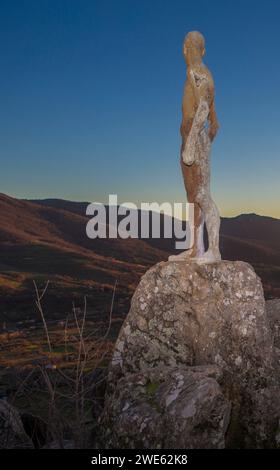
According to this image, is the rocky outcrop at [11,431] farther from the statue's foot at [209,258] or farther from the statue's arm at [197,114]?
the statue's arm at [197,114]

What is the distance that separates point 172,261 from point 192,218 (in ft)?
2.72

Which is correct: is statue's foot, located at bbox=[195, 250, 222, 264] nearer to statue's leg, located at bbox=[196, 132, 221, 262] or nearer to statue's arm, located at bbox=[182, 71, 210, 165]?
statue's leg, located at bbox=[196, 132, 221, 262]

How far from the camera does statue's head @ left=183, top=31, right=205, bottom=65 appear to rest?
8312 millimetres

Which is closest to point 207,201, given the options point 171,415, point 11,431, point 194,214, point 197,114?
point 194,214

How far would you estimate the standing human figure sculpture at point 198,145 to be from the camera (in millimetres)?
8141

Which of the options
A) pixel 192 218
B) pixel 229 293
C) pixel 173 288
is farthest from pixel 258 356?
pixel 192 218

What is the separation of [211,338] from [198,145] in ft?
10.3

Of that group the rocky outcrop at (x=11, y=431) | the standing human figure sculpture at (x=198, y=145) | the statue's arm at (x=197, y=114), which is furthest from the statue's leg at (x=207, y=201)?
the rocky outcrop at (x=11, y=431)

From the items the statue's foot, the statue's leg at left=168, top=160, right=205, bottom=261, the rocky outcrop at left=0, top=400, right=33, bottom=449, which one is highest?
the statue's leg at left=168, top=160, right=205, bottom=261

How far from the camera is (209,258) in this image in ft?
26.3

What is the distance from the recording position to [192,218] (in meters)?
8.41

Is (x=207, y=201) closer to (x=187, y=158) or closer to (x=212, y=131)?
(x=187, y=158)

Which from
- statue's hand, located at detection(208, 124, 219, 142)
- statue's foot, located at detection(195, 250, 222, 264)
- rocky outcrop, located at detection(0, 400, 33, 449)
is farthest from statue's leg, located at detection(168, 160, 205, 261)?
rocky outcrop, located at detection(0, 400, 33, 449)
